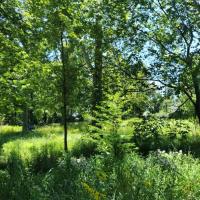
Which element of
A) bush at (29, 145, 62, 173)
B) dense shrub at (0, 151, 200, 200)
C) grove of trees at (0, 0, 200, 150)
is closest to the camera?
dense shrub at (0, 151, 200, 200)

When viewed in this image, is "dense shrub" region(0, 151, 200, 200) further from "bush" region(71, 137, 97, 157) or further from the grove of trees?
"bush" region(71, 137, 97, 157)

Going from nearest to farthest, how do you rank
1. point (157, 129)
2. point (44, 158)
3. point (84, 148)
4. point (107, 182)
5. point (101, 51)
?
point (107, 182) < point (157, 129) < point (101, 51) < point (44, 158) < point (84, 148)

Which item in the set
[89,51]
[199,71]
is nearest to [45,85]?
[89,51]

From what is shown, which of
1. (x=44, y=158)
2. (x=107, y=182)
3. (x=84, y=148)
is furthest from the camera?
(x=84, y=148)

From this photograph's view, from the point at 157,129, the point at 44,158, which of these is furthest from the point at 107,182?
the point at 44,158

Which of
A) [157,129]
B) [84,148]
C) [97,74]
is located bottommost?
[84,148]

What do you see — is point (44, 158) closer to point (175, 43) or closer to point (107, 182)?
point (175, 43)

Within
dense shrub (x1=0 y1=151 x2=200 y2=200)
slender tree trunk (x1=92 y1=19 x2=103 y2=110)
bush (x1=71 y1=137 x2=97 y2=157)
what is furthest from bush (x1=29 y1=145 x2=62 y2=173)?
dense shrub (x1=0 y1=151 x2=200 y2=200)

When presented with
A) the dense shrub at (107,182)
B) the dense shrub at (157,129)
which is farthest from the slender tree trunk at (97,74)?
the dense shrub at (107,182)

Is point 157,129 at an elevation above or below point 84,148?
above

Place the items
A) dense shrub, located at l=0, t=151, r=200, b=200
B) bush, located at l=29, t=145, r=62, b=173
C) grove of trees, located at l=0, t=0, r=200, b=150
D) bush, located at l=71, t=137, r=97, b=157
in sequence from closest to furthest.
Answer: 1. dense shrub, located at l=0, t=151, r=200, b=200
2. grove of trees, located at l=0, t=0, r=200, b=150
3. bush, located at l=29, t=145, r=62, b=173
4. bush, located at l=71, t=137, r=97, b=157

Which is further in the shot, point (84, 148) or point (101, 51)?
point (84, 148)

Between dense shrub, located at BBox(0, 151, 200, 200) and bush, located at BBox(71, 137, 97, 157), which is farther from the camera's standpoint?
bush, located at BBox(71, 137, 97, 157)

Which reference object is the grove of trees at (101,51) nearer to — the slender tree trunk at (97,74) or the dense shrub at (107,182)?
the slender tree trunk at (97,74)
